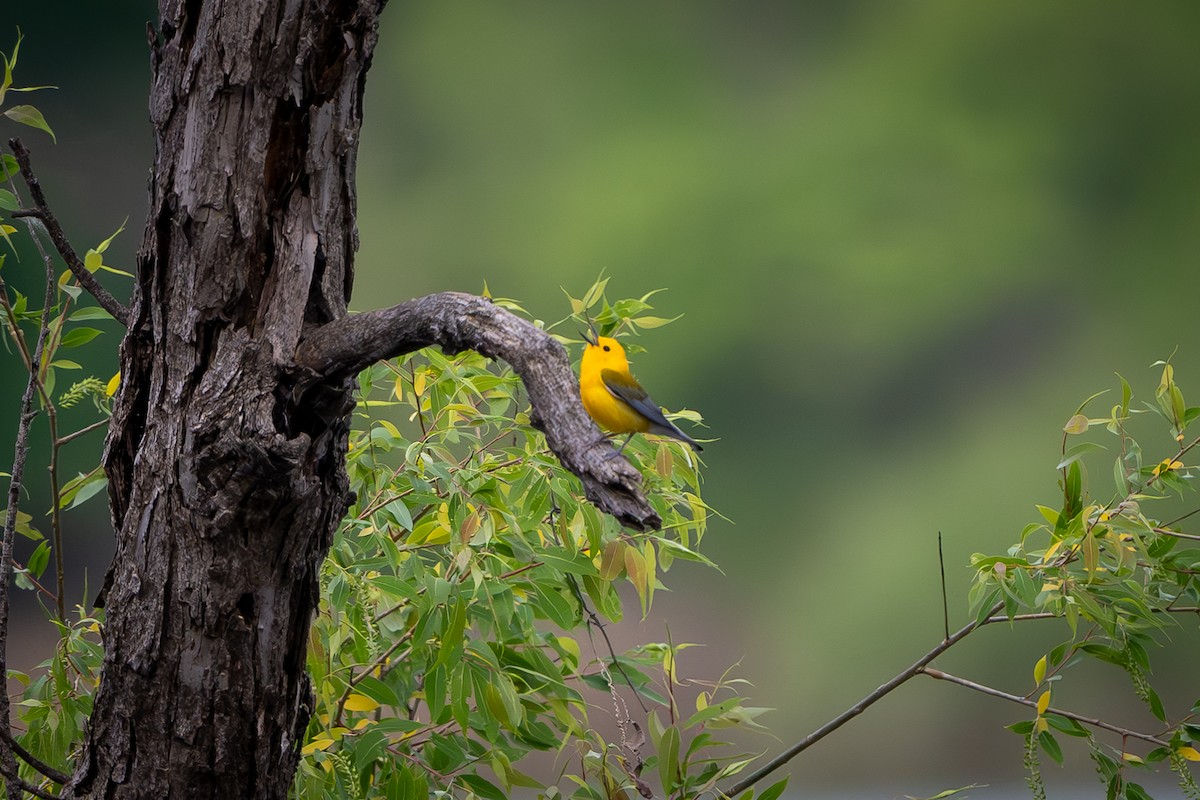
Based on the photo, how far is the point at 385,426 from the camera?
3.57 feet

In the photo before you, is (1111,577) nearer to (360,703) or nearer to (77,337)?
(360,703)

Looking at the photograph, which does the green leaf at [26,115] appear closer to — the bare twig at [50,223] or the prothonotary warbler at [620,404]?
the bare twig at [50,223]

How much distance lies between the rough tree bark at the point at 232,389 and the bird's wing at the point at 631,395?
0.69ft

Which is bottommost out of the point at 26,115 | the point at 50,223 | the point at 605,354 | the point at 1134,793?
the point at 1134,793

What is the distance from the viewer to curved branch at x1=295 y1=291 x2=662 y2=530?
21.2 inches

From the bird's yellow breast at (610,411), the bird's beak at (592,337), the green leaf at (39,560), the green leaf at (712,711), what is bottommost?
the green leaf at (712,711)

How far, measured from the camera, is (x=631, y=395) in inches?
33.0

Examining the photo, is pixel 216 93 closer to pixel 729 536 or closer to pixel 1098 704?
pixel 729 536

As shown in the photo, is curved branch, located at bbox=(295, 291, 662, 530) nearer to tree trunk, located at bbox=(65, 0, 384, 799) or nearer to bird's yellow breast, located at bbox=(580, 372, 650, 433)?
tree trunk, located at bbox=(65, 0, 384, 799)

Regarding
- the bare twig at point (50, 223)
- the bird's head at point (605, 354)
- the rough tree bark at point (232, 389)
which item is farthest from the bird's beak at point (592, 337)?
the bare twig at point (50, 223)

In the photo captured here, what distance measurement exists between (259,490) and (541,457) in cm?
35

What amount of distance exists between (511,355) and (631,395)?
222mm

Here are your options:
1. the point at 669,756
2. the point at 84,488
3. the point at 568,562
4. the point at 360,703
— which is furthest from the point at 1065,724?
the point at 84,488

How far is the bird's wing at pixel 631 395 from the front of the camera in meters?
0.83
